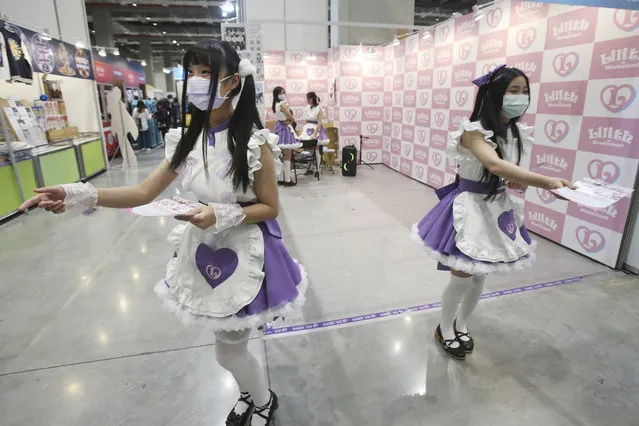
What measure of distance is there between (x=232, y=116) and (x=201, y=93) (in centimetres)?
12

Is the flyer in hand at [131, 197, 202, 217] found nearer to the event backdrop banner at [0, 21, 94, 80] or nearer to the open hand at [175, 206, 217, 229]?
the open hand at [175, 206, 217, 229]

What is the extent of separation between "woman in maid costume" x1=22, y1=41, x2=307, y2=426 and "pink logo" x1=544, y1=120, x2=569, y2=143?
3378 mm

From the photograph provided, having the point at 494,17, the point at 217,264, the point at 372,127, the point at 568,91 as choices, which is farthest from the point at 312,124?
the point at 217,264

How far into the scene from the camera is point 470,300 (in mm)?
2092

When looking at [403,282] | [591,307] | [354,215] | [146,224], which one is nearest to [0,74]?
[146,224]

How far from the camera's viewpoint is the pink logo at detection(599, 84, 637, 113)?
9.90ft

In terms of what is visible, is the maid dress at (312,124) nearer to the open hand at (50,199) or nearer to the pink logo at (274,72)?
the pink logo at (274,72)

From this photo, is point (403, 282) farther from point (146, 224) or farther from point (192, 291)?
point (146, 224)

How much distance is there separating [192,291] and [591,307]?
2672 mm

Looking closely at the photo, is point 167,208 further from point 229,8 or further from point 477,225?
point 229,8

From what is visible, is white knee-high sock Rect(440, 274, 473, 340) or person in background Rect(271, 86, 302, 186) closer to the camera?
white knee-high sock Rect(440, 274, 473, 340)

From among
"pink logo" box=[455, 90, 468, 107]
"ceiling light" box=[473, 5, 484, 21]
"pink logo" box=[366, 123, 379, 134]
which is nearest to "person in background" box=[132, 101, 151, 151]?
"pink logo" box=[366, 123, 379, 134]

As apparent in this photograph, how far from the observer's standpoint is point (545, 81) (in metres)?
3.84

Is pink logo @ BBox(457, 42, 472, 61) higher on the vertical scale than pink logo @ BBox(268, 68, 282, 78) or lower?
lower
